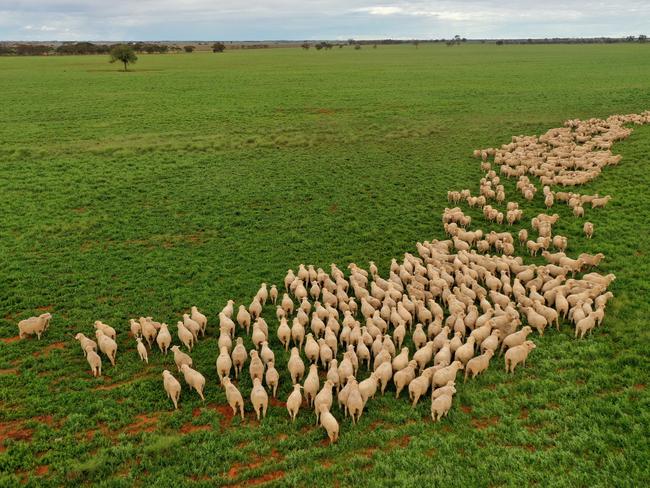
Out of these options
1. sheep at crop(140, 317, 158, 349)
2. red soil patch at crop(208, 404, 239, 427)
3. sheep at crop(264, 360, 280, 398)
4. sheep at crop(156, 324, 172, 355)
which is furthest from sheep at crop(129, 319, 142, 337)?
sheep at crop(264, 360, 280, 398)

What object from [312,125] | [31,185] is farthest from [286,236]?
[312,125]

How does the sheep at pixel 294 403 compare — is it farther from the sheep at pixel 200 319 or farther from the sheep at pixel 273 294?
the sheep at pixel 273 294

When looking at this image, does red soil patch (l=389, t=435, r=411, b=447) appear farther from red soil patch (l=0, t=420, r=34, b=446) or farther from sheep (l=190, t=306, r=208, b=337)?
red soil patch (l=0, t=420, r=34, b=446)

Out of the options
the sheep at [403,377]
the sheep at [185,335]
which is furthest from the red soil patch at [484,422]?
the sheep at [185,335]

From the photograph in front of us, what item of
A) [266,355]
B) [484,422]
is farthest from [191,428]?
[484,422]

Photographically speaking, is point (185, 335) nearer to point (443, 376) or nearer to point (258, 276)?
point (258, 276)

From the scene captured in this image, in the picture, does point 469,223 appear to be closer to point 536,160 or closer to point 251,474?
point 536,160
